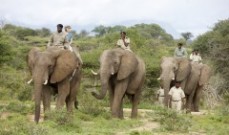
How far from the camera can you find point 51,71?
13.3 meters

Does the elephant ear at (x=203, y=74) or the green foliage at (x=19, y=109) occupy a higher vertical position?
the elephant ear at (x=203, y=74)

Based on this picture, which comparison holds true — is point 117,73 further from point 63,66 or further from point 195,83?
point 195,83

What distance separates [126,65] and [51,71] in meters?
2.49

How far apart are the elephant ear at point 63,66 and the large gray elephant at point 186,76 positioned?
4416mm

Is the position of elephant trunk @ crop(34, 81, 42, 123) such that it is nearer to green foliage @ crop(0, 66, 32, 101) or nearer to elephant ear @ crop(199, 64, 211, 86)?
elephant ear @ crop(199, 64, 211, 86)

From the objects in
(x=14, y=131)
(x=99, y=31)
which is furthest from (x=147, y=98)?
(x=99, y=31)

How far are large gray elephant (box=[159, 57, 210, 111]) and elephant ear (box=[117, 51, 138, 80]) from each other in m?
2.45

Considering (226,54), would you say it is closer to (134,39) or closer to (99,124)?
(134,39)

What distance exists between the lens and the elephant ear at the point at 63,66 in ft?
43.8

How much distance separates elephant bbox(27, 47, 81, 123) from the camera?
1271cm

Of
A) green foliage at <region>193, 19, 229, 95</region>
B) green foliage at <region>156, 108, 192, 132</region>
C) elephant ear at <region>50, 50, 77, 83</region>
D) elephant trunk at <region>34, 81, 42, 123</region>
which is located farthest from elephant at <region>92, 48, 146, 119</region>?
green foliage at <region>193, 19, 229, 95</region>

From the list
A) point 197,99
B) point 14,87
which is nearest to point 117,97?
Answer: point 197,99

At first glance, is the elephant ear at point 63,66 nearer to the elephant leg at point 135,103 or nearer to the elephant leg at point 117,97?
the elephant leg at point 117,97

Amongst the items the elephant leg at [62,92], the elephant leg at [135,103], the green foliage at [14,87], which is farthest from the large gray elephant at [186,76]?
the green foliage at [14,87]
